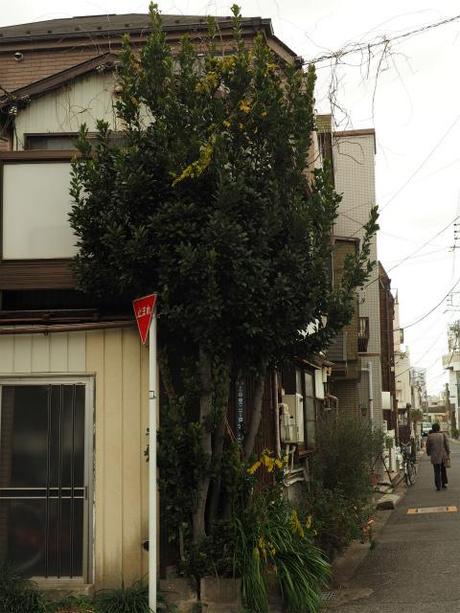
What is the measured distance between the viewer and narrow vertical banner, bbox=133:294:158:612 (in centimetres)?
623

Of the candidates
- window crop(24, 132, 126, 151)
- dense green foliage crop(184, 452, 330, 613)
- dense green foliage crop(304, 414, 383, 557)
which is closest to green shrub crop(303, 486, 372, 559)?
dense green foliage crop(304, 414, 383, 557)

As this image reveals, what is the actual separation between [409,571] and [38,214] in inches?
245

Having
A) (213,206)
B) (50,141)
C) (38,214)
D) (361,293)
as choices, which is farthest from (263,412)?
(361,293)

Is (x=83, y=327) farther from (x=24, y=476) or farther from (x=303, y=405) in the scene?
(x=303, y=405)

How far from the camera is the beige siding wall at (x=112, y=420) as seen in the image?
23.2ft

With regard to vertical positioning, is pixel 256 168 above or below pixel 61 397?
above

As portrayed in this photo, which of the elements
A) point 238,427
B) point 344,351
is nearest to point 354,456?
point 238,427

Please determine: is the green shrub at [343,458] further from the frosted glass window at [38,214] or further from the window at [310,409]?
the frosted glass window at [38,214]

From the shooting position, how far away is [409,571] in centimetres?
916

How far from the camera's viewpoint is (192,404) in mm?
7145

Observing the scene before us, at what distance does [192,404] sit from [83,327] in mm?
1359

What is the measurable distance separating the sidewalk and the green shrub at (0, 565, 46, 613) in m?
2.91

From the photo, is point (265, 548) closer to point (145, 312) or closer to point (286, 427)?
point (145, 312)

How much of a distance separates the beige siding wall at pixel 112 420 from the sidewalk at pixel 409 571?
2.24 meters
